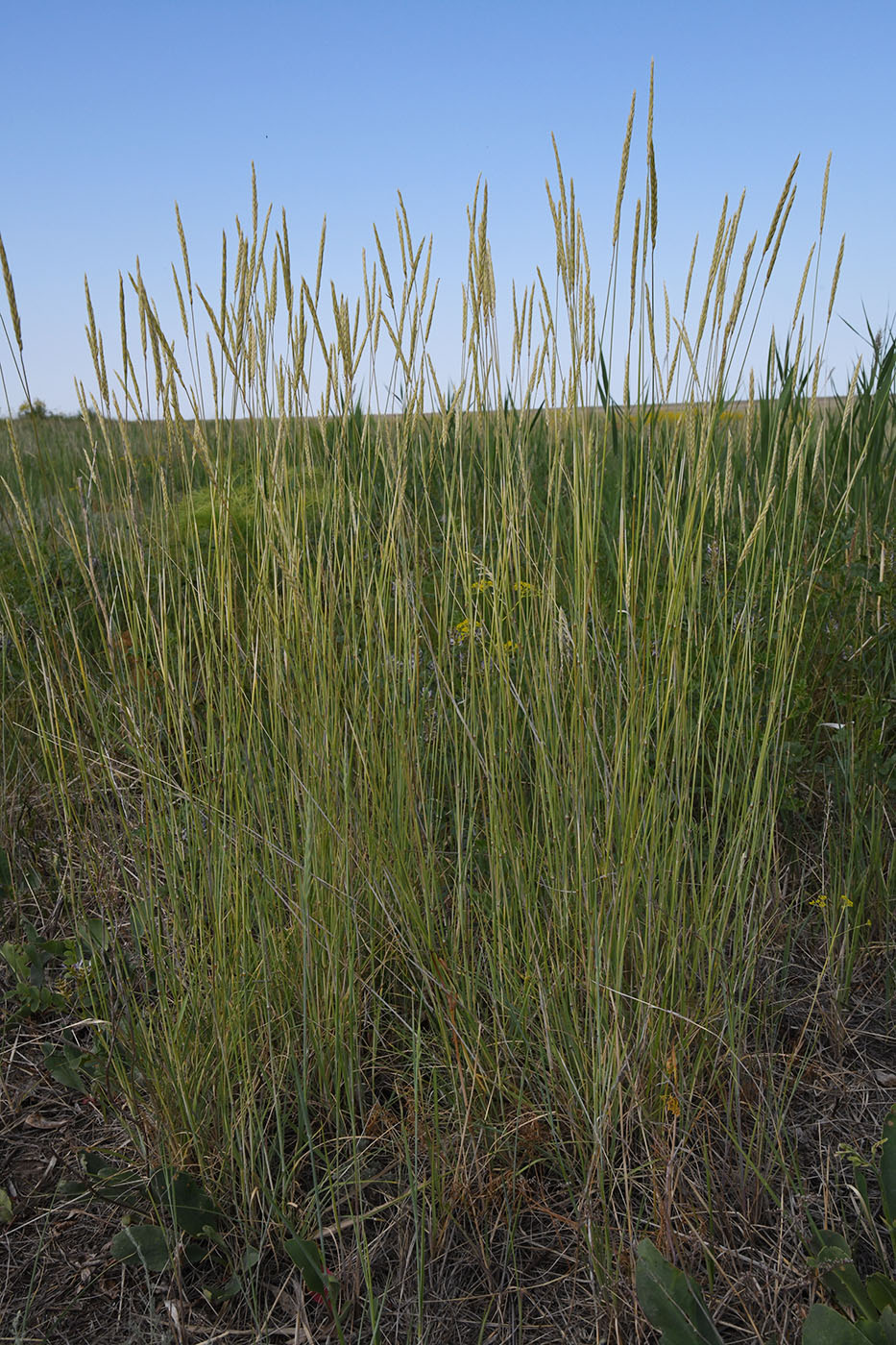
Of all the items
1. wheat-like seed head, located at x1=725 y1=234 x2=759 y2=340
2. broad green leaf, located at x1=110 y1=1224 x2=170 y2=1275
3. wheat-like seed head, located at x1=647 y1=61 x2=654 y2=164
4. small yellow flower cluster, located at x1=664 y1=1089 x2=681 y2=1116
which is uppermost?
wheat-like seed head, located at x1=647 y1=61 x2=654 y2=164

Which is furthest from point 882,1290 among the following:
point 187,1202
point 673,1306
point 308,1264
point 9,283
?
point 9,283

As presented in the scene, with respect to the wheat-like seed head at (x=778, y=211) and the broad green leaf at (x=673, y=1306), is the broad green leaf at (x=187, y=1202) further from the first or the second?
the wheat-like seed head at (x=778, y=211)

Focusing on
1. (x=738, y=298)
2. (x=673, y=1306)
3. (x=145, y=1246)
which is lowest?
(x=145, y=1246)

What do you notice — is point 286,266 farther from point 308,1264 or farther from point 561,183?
point 308,1264

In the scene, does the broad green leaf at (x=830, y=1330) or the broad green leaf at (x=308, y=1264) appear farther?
the broad green leaf at (x=308, y=1264)

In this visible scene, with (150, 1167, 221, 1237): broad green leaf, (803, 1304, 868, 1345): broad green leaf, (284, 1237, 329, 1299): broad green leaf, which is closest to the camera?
(803, 1304, 868, 1345): broad green leaf

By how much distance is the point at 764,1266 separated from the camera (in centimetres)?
119

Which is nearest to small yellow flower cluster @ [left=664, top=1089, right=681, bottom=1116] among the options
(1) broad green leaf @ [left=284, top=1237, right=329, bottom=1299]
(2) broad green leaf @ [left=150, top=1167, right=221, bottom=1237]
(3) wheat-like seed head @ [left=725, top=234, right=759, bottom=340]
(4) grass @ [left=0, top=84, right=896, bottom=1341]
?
(4) grass @ [left=0, top=84, right=896, bottom=1341]

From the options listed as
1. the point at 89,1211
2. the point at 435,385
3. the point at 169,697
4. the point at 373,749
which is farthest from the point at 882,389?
the point at 89,1211

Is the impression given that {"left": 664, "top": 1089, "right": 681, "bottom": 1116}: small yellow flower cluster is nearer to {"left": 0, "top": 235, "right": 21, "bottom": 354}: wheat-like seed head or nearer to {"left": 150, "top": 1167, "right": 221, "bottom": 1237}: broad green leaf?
{"left": 150, "top": 1167, "right": 221, "bottom": 1237}: broad green leaf

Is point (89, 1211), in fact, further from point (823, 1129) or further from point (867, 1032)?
point (867, 1032)

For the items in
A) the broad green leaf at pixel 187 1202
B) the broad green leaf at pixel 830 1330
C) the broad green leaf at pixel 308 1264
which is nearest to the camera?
the broad green leaf at pixel 830 1330

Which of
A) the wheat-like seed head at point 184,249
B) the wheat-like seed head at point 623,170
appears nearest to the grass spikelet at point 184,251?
the wheat-like seed head at point 184,249

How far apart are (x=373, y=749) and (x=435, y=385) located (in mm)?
595
